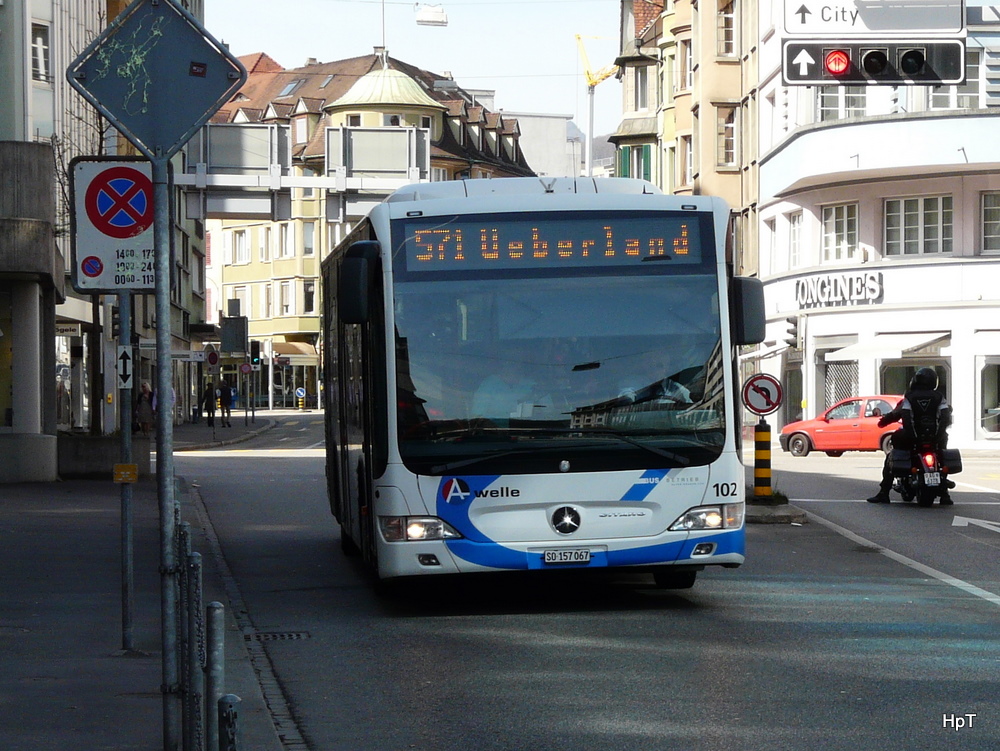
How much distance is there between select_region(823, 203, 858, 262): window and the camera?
4639cm

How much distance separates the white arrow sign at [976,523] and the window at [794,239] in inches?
1180

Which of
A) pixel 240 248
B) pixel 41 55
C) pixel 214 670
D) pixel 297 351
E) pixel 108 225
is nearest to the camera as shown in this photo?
pixel 214 670

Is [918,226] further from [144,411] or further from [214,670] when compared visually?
[214,670]

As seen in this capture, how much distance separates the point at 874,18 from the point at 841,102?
28.1 meters

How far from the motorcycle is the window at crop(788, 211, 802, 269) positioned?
89.3ft

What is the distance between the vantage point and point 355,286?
11.1 metres

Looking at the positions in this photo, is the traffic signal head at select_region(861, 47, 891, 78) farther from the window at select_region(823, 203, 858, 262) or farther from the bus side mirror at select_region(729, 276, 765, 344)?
the window at select_region(823, 203, 858, 262)

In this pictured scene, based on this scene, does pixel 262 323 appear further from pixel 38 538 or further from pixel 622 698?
pixel 622 698

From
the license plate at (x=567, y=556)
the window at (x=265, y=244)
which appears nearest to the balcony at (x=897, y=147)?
the license plate at (x=567, y=556)

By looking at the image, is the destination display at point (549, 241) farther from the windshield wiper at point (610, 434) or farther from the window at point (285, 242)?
the window at point (285, 242)

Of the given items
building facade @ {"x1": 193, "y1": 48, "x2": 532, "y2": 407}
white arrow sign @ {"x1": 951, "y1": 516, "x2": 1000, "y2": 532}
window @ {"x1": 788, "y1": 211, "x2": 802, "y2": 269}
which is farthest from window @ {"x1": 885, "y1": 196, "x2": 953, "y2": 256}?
building facade @ {"x1": 193, "y1": 48, "x2": 532, "y2": 407}

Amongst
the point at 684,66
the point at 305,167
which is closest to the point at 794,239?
the point at 684,66

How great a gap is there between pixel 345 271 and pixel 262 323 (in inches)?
3787

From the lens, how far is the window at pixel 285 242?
4104 inches
